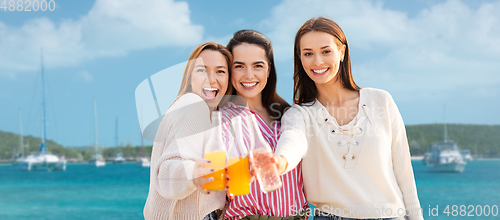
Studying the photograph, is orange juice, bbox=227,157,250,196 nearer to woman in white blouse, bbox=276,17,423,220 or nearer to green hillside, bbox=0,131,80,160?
woman in white blouse, bbox=276,17,423,220

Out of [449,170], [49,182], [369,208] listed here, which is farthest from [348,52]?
[49,182]

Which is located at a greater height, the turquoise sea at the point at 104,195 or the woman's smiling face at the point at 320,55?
the woman's smiling face at the point at 320,55

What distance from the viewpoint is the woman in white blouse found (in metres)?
2.93

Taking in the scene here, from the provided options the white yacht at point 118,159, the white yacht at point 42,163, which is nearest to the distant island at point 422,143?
the white yacht at point 118,159

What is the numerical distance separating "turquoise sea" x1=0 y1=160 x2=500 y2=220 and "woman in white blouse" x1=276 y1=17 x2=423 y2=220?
31121 mm

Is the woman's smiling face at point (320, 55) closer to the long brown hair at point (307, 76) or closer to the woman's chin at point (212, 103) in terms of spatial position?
the long brown hair at point (307, 76)

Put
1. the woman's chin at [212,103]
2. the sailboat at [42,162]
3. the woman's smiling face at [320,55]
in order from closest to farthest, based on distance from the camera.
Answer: the woman's chin at [212,103]
the woman's smiling face at [320,55]
the sailboat at [42,162]

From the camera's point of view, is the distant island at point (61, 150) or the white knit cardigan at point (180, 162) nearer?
the white knit cardigan at point (180, 162)

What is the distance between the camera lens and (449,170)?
2459 inches

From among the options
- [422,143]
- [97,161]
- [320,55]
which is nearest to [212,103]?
[320,55]

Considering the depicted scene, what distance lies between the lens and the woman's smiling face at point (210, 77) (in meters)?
2.77

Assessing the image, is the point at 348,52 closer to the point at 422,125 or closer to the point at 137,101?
the point at 137,101

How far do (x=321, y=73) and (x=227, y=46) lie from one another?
824 millimetres

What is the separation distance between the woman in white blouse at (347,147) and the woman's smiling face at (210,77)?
561 millimetres
